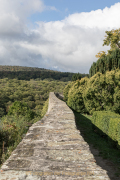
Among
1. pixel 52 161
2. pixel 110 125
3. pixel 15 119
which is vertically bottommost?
pixel 15 119

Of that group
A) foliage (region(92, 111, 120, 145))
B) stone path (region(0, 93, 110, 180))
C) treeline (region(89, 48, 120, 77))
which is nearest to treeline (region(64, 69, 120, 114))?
treeline (region(89, 48, 120, 77))

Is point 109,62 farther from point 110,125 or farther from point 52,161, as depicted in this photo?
point 52,161

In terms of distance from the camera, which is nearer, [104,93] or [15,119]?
[15,119]

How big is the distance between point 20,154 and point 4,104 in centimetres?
3777

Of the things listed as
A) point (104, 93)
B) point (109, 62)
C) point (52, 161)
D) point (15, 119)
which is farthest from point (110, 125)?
point (109, 62)

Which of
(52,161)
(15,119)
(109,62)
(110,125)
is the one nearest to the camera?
(52,161)

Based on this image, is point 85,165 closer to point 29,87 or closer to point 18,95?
point 18,95

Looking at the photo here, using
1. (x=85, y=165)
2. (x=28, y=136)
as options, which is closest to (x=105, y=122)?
(x=28, y=136)

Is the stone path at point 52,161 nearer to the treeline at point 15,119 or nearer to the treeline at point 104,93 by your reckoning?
the treeline at point 15,119

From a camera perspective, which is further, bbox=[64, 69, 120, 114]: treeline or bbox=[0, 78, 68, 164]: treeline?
bbox=[64, 69, 120, 114]: treeline

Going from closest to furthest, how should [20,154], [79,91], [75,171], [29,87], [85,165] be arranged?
[75,171] < [85,165] < [20,154] < [79,91] < [29,87]

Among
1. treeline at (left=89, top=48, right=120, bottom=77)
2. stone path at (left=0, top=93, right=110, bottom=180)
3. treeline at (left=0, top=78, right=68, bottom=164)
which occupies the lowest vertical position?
treeline at (left=0, top=78, right=68, bottom=164)

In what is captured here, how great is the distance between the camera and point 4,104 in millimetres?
37406

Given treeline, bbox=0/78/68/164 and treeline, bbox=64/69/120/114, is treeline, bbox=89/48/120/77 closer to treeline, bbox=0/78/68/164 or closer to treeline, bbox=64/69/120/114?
treeline, bbox=64/69/120/114
